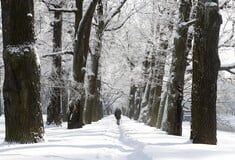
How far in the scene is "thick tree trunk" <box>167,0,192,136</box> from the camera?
58.1 feet

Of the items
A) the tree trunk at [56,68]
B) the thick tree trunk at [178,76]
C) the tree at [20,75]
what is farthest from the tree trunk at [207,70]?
the tree trunk at [56,68]

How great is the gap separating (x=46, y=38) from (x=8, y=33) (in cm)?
1792

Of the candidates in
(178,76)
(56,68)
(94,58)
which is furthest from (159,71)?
(178,76)

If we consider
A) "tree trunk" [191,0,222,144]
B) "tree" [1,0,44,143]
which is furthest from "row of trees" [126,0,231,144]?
"tree" [1,0,44,143]

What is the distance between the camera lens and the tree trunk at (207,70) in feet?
35.5

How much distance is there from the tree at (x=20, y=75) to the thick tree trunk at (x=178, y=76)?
28.0 feet

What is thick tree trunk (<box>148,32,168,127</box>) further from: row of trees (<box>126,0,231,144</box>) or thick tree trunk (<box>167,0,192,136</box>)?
thick tree trunk (<box>167,0,192,136</box>)

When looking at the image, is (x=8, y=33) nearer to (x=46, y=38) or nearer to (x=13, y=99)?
(x=13, y=99)

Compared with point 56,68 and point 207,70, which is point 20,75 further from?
point 56,68

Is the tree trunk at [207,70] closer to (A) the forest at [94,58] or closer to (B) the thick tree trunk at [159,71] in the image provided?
(A) the forest at [94,58]

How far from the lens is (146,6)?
2884 centimetres

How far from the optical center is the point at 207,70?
10875mm

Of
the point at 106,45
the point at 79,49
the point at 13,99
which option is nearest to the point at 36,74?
the point at 13,99

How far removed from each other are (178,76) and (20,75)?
930 centimetres
